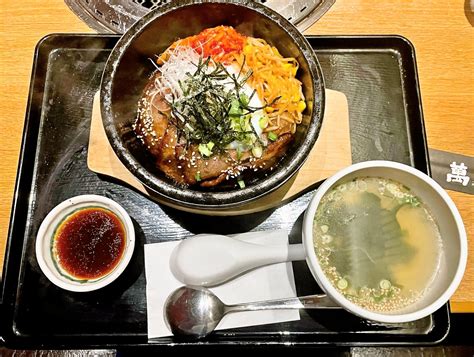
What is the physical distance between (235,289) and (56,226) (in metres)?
0.79

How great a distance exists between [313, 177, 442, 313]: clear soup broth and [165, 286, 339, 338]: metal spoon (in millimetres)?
252

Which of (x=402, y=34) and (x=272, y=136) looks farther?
(x=402, y=34)

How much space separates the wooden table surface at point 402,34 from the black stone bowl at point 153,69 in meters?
0.45

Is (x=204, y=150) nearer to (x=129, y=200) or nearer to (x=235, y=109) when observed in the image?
(x=235, y=109)

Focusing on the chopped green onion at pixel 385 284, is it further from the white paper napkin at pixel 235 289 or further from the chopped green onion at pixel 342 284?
the white paper napkin at pixel 235 289

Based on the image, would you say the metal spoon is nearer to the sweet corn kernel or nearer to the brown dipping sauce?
the brown dipping sauce

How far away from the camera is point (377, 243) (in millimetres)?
1685

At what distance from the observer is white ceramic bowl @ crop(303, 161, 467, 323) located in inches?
60.4

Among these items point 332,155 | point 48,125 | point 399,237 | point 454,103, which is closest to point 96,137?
point 48,125

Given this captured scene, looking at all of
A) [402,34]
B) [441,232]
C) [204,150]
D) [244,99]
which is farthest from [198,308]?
[402,34]

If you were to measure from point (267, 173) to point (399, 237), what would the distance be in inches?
21.8

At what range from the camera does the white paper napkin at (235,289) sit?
1849mm

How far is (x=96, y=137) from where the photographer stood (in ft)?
6.55

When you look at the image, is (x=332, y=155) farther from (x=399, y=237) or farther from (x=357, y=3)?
(x=357, y=3)
